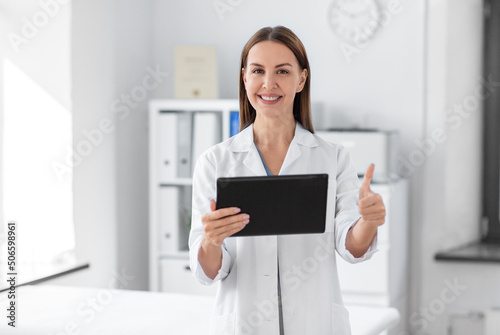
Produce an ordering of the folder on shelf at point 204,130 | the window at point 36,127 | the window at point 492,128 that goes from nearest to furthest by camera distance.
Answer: the window at point 36,127 < the folder on shelf at point 204,130 < the window at point 492,128

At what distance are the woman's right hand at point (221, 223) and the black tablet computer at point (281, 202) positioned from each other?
0.02 meters

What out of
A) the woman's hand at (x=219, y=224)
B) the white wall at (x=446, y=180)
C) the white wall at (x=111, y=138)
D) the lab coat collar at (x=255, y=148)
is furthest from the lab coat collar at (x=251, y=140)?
the white wall at (x=446, y=180)

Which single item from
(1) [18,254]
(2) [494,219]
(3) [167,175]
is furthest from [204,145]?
(2) [494,219]

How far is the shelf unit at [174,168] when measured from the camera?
3955mm

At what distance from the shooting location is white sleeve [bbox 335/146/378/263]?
4.95 ft

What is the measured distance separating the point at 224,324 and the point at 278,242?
0.71 ft

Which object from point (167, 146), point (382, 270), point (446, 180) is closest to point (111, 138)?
point (167, 146)

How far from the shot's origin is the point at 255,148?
1579mm

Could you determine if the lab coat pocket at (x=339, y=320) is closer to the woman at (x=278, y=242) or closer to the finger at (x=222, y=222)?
the woman at (x=278, y=242)

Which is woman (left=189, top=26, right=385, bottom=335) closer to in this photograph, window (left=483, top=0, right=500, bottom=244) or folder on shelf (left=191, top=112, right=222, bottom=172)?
folder on shelf (left=191, top=112, right=222, bottom=172)

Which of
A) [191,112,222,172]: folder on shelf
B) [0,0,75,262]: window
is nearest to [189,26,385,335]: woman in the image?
[0,0,75,262]: window

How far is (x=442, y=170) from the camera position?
13.0 ft

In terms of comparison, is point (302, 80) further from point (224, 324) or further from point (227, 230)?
point (224, 324)

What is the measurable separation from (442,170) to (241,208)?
2771 millimetres
